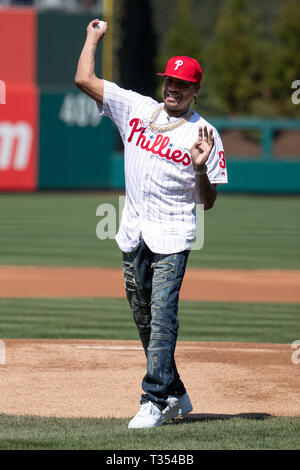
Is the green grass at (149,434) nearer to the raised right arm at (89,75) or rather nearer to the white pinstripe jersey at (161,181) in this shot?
the white pinstripe jersey at (161,181)

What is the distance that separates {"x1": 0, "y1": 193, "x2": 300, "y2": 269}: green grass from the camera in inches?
672

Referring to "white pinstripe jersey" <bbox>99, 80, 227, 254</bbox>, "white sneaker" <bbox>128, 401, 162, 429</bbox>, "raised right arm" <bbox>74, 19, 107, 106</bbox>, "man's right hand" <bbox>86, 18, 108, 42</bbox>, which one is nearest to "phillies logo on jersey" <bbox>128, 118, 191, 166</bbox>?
"white pinstripe jersey" <bbox>99, 80, 227, 254</bbox>

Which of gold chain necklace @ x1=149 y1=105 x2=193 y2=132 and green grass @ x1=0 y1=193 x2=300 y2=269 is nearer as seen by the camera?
gold chain necklace @ x1=149 y1=105 x2=193 y2=132

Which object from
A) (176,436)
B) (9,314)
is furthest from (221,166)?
(9,314)

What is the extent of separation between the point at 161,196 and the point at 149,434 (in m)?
1.39

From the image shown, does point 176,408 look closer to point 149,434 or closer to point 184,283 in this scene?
point 149,434

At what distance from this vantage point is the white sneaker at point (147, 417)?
582cm

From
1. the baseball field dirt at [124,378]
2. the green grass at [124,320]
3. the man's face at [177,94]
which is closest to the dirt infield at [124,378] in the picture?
the baseball field dirt at [124,378]

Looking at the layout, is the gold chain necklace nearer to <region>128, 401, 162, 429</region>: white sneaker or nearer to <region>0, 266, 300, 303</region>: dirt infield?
<region>128, 401, 162, 429</region>: white sneaker

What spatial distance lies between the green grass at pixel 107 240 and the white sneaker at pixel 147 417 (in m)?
10.3

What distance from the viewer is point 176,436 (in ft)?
18.5

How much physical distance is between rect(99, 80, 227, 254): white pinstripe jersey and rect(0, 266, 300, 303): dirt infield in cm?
716
